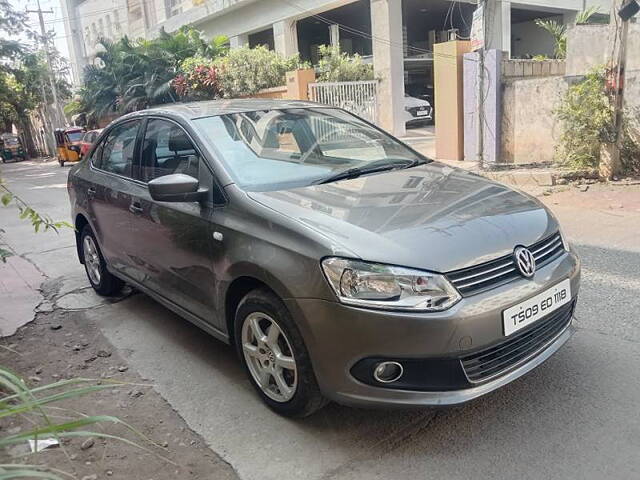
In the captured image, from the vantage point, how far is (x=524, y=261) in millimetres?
2641

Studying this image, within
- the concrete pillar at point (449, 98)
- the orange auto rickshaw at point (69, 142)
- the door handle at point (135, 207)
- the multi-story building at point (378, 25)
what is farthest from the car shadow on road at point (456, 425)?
the orange auto rickshaw at point (69, 142)

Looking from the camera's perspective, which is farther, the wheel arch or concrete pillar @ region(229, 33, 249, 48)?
concrete pillar @ region(229, 33, 249, 48)

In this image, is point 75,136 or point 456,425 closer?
point 456,425

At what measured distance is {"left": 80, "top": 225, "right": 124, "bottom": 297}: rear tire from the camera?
16.5ft

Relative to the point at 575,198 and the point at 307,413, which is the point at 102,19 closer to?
the point at 575,198

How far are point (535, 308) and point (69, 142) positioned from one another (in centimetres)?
2594

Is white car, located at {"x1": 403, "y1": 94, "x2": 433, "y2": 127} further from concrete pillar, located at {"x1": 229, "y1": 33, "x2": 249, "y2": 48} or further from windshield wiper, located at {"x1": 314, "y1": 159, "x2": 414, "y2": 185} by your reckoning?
windshield wiper, located at {"x1": 314, "y1": 159, "x2": 414, "y2": 185}

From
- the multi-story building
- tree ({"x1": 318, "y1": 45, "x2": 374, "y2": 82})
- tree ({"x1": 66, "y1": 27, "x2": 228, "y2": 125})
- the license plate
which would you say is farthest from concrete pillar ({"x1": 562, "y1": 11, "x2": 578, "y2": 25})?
the license plate

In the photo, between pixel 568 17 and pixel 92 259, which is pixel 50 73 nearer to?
pixel 568 17

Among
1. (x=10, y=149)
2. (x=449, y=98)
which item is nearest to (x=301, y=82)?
(x=449, y=98)

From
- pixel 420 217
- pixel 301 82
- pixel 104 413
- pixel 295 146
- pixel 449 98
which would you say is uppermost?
pixel 301 82

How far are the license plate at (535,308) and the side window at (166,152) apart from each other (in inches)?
78.5

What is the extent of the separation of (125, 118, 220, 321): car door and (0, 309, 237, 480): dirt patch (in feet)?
1.97

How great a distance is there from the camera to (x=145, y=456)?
276cm
